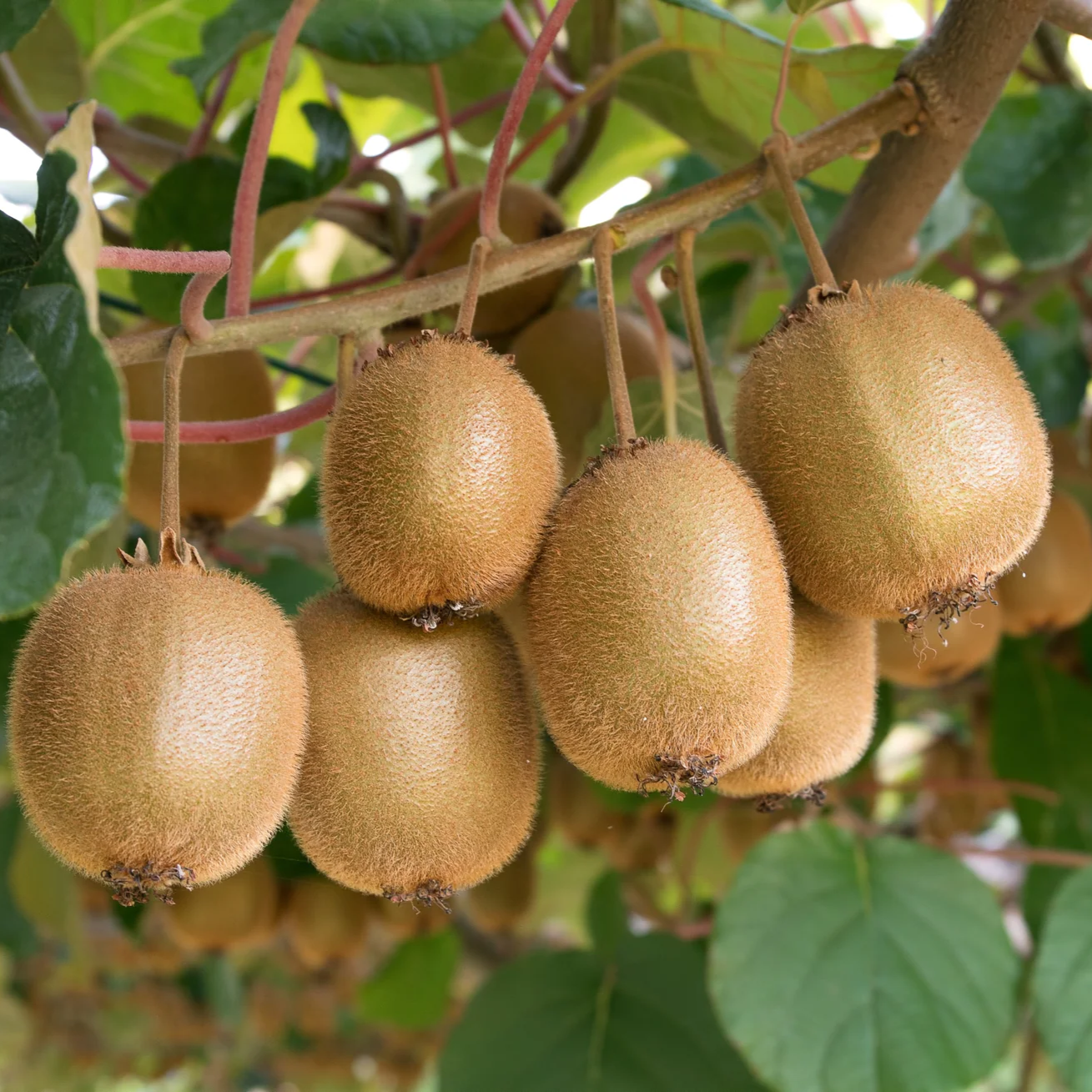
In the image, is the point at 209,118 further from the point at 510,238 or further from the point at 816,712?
the point at 816,712

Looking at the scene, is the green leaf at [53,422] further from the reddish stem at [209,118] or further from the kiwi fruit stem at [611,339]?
the reddish stem at [209,118]

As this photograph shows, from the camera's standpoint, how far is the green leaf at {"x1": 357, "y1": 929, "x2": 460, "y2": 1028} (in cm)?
204

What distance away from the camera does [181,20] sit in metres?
1.35

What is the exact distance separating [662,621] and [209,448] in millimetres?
541

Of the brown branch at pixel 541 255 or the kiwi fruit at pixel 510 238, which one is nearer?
the brown branch at pixel 541 255

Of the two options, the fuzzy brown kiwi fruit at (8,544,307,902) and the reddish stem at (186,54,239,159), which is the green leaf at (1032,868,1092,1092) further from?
the reddish stem at (186,54,239,159)

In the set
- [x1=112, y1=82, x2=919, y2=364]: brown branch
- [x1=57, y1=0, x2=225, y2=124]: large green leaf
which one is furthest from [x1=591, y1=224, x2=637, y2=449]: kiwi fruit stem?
[x1=57, y1=0, x2=225, y2=124]: large green leaf

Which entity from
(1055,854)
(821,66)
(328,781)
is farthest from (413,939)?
(821,66)

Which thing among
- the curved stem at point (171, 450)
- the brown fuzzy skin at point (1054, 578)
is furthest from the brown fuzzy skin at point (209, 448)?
the brown fuzzy skin at point (1054, 578)

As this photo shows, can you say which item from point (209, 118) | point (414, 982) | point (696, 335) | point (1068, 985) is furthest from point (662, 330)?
point (414, 982)

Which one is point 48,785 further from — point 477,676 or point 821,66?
point 821,66

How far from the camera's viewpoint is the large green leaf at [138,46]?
1.33 meters

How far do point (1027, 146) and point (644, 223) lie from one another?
2.15 ft

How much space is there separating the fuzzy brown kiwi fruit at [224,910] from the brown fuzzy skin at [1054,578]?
0.97 meters
